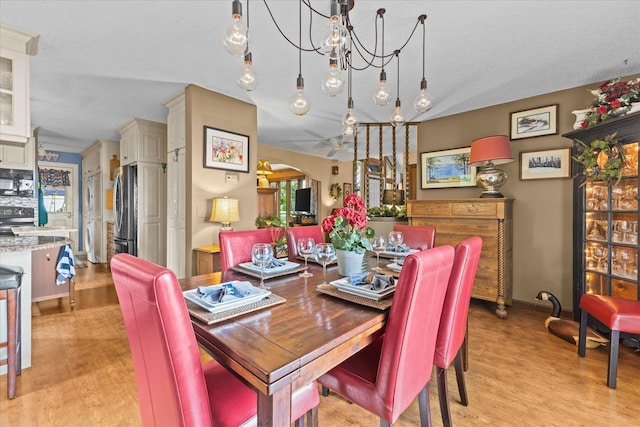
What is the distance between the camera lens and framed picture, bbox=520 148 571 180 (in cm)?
312

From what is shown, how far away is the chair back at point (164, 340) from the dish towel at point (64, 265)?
300cm

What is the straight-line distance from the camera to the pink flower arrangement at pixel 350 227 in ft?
5.16

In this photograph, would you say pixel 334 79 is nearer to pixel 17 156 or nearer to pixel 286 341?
pixel 286 341

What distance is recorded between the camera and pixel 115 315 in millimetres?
2988

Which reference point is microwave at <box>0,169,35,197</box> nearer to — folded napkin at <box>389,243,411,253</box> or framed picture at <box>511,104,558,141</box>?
folded napkin at <box>389,243,411,253</box>

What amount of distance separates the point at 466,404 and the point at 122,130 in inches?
221

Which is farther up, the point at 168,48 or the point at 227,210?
the point at 168,48

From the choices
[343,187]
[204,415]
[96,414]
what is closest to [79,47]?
[96,414]

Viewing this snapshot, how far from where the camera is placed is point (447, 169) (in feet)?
12.9

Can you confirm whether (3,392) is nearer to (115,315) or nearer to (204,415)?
(115,315)

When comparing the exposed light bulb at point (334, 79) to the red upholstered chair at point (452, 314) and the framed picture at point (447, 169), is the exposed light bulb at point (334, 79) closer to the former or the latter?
the red upholstered chair at point (452, 314)

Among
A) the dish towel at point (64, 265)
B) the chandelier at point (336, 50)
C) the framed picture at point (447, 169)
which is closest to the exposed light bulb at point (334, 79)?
the chandelier at point (336, 50)

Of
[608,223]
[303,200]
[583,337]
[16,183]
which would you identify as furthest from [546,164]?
[16,183]

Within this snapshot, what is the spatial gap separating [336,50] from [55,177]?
7.59m
